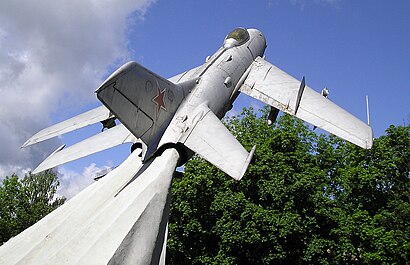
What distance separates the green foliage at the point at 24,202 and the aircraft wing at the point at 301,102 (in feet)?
84.1

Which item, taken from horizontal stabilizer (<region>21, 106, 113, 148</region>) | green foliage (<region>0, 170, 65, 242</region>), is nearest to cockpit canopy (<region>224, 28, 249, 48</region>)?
horizontal stabilizer (<region>21, 106, 113, 148</region>)

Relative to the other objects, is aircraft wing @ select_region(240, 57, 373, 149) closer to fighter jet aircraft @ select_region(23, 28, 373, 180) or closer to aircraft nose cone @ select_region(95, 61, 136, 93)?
fighter jet aircraft @ select_region(23, 28, 373, 180)

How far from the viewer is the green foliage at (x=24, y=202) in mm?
30562

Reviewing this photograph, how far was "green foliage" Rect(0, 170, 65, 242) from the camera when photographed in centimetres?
3056

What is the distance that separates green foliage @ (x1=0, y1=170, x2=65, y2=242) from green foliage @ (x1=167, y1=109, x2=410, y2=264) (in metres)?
15.3

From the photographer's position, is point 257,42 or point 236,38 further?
point 257,42

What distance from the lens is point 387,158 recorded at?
23578 millimetres

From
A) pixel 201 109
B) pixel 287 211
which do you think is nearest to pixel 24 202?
pixel 287 211

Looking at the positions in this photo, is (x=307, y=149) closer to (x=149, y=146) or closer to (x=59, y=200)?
(x=149, y=146)

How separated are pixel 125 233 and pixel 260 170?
15075 mm

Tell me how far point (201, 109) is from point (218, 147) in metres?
1.23

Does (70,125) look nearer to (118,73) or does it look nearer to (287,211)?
(118,73)

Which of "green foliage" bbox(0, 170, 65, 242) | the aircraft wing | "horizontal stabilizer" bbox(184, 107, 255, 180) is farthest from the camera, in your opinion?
"green foliage" bbox(0, 170, 65, 242)

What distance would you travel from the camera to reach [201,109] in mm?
8578
